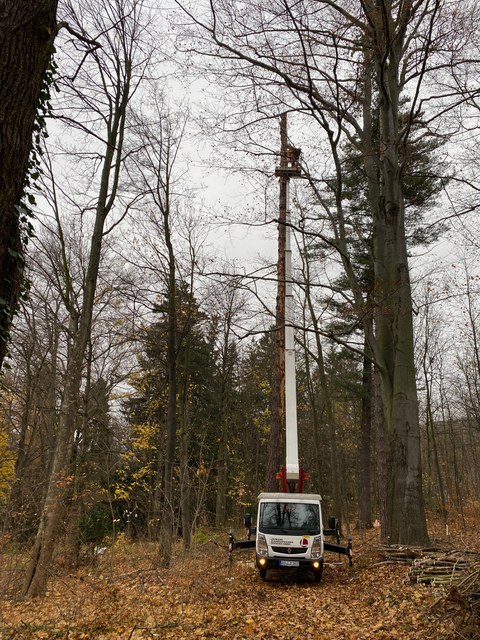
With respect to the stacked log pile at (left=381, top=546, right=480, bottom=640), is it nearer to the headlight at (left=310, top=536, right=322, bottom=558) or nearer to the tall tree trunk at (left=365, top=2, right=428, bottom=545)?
the tall tree trunk at (left=365, top=2, right=428, bottom=545)

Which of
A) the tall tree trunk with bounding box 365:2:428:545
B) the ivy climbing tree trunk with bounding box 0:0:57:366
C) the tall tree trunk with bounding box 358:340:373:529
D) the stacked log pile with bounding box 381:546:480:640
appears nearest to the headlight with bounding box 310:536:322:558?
the stacked log pile with bounding box 381:546:480:640

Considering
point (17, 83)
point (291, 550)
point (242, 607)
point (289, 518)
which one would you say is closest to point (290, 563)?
point (291, 550)

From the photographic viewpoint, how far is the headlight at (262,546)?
1004 cm

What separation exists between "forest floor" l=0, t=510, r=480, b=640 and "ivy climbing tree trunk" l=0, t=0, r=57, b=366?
4.70 metres

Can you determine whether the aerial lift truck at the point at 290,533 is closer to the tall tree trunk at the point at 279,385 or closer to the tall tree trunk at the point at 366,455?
the tall tree trunk at the point at 279,385

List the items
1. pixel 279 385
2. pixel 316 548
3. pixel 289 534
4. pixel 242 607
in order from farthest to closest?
1. pixel 279 385
2. pixel 289 534
3. pixel 316 548
4. pixel 242 607

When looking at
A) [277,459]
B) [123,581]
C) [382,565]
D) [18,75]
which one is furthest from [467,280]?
[18,75]

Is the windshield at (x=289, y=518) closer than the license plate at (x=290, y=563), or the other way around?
the license plate at (x=290, y=563)

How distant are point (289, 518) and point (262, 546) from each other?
0.84m

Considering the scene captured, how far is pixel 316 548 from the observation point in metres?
10.0

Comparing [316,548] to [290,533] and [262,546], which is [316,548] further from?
[262,546]

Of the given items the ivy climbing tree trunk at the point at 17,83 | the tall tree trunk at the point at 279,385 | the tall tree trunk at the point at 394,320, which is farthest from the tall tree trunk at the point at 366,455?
the ivy climbing tree trunk at the point at 17,83

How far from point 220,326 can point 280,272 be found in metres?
7.08

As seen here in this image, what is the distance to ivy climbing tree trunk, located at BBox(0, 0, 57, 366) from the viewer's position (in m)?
3.34
